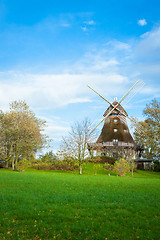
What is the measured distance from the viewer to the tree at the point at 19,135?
1566 inches

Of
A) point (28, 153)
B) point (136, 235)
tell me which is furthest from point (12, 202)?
point (28, 153)

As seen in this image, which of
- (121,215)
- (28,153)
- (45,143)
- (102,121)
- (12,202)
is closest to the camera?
(121,215)

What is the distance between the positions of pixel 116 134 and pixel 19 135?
22850 millimetres

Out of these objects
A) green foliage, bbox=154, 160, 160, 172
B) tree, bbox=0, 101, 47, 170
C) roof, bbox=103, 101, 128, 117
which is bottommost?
green foliage, bbox=154, 160, 160, 172

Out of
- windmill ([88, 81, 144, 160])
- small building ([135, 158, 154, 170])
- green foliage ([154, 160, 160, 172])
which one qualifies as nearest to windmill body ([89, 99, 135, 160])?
windmill ([88, 81, 144, 160])

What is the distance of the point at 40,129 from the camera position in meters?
44.6

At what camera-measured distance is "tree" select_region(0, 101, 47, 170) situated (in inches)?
1566

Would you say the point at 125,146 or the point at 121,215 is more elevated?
the point at 125,146

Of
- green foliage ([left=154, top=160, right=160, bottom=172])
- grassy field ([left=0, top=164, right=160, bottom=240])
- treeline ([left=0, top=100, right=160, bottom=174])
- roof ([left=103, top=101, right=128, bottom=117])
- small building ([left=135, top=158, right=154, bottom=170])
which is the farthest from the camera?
small building ([left=135, top=158, right=154, bottom=170])

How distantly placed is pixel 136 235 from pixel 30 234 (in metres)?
3.47

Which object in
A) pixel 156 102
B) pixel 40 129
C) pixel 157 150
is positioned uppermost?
pixel 156 102

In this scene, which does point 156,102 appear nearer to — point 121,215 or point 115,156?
point 115,156

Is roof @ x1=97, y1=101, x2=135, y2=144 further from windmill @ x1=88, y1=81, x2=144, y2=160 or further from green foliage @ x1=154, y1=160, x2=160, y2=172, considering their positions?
green foliage @ x1=154, y1=160, x2=160, y2=172

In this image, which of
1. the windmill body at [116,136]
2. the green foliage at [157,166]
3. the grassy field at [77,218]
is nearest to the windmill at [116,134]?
the windmill body at [116,136]
